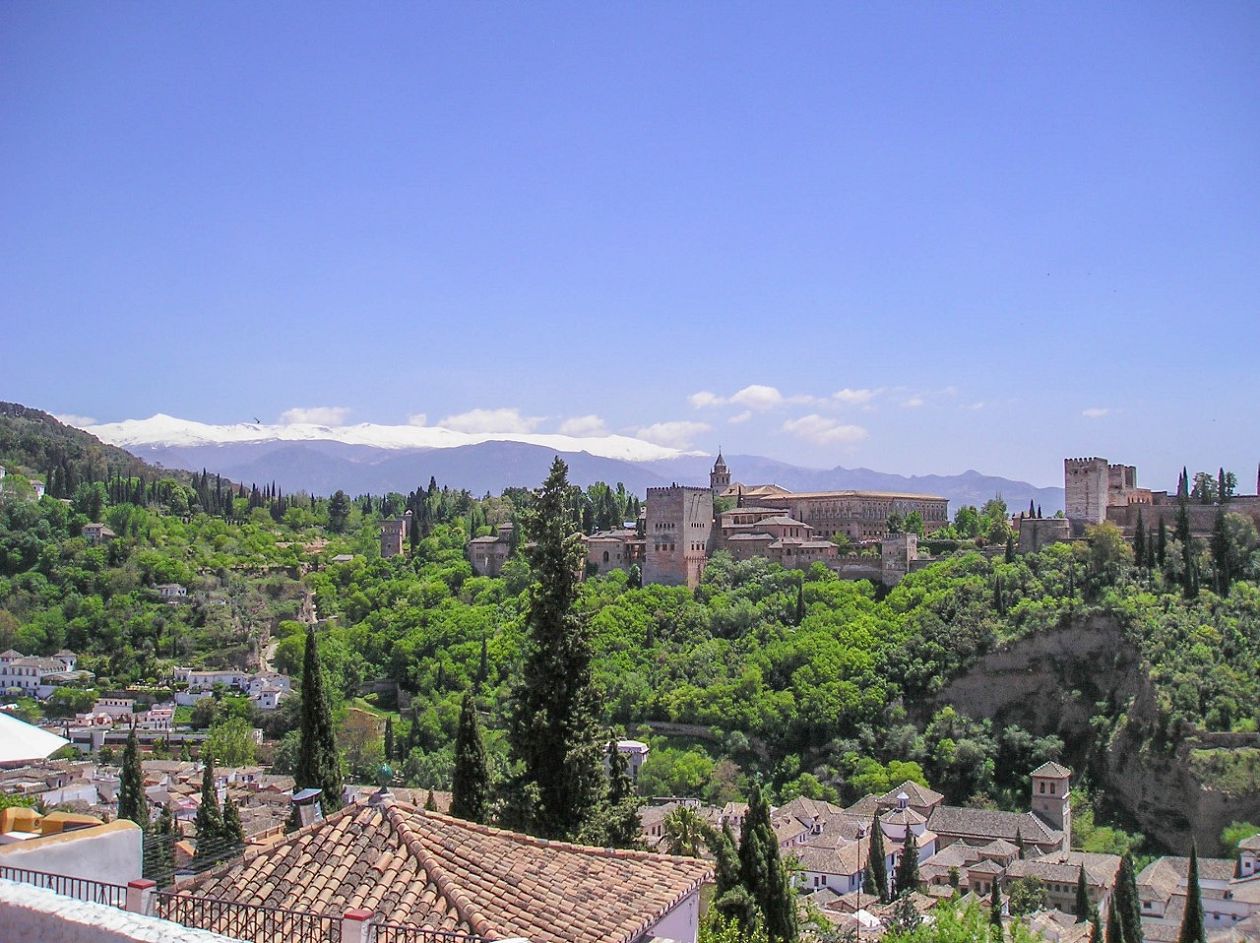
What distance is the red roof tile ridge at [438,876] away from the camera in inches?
299

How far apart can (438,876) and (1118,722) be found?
126 feet

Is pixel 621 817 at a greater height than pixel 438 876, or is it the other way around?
pixel 438 876

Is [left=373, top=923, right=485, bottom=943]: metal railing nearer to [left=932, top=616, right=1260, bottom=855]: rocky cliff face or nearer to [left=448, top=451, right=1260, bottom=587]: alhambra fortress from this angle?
[left=932, top=616, right=1260, bottom=855]: rocky cliff face

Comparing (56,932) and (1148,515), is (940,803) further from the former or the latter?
(56,932)

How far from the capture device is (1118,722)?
136ft

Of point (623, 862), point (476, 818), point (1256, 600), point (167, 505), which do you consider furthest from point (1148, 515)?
point (167, 505)

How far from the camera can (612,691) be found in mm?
51312

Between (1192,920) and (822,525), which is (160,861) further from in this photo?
(822,525)

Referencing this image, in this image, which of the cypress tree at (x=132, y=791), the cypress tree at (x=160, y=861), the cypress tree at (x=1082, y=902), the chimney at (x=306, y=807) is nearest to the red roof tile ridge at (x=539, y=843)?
the chimney at (x=306, y=807)

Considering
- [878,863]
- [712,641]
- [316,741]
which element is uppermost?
[316,741]

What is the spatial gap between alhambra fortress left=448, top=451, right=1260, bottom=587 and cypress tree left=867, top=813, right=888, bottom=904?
2171cm

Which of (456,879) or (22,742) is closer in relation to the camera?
(456,879)

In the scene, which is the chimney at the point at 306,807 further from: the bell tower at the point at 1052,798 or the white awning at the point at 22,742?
the bell tower at the point at 1052,798

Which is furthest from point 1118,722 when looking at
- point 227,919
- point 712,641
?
point 227,919
